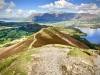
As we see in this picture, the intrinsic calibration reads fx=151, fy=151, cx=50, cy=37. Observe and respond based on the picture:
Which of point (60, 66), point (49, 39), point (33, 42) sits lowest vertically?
point (49, 39)

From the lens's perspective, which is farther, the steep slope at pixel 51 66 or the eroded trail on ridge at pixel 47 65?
the steep slope at pixel 51 66

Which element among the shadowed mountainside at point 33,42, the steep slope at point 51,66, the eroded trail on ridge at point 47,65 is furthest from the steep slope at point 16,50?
the eroded trail on ridge at point 47,65

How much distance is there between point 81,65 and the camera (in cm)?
4288

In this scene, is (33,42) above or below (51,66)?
below

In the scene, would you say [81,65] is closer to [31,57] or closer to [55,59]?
[55,59]

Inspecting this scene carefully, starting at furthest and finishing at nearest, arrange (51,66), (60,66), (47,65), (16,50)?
(16,50)
(60,66)
(47,65)
(51,66)

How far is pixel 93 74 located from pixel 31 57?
19.0 meters

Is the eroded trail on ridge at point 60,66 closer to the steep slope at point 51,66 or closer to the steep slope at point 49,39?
the steep slope at point 51,66

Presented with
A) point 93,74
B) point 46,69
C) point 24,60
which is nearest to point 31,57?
point 24,60

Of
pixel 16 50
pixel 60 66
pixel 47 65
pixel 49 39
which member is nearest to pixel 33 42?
pixel 16 50

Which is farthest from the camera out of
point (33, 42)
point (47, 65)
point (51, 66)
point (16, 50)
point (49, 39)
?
point (49, 39)

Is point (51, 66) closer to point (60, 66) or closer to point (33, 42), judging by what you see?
point (60, 66)

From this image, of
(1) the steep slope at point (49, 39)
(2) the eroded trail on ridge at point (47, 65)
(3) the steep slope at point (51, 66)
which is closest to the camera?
(2) the eroded trail on ridge at point (47, 65)

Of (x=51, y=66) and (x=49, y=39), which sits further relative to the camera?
(x=49, y=39)
